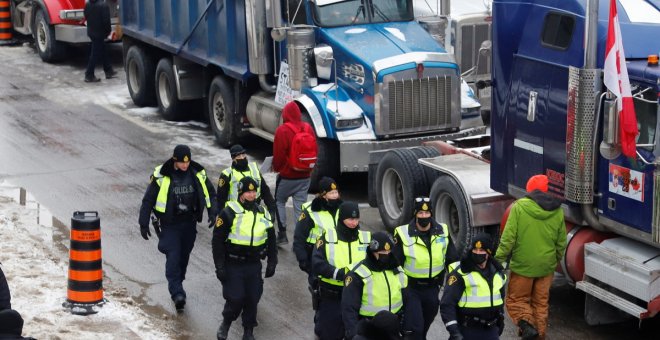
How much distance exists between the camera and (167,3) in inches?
753

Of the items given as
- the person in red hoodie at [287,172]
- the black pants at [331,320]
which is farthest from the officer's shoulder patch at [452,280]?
the person in red hoodie at [287,172]

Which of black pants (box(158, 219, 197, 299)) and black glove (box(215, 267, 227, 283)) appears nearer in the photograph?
black glove (box(215, 267, 227, 283))

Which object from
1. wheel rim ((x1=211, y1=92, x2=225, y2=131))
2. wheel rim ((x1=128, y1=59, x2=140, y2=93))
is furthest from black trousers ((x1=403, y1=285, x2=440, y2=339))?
wheel rim ((x1=128, y1=59, x2=140, y2=93))

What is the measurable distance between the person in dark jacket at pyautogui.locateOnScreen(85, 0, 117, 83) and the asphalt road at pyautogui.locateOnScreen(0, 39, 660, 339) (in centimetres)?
35

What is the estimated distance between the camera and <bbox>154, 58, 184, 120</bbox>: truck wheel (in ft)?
64.0

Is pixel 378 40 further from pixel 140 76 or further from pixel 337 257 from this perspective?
pixel 337 257

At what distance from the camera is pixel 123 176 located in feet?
53.0

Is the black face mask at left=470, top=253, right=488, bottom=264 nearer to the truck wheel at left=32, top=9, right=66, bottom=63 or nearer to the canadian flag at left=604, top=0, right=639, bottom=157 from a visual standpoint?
Result: the canadian flag at left=604, top=0, right=639, bottom=157

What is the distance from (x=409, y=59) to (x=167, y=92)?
600 centimetres

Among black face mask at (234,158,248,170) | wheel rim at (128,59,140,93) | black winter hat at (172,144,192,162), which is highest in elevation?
black winter hat at (172,144,192,162)

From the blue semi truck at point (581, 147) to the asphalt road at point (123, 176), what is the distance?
795 millimetres

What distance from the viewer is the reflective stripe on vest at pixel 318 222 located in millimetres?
10203

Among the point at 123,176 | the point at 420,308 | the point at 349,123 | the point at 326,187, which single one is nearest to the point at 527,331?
the point at 420,308

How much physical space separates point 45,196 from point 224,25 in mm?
3700
